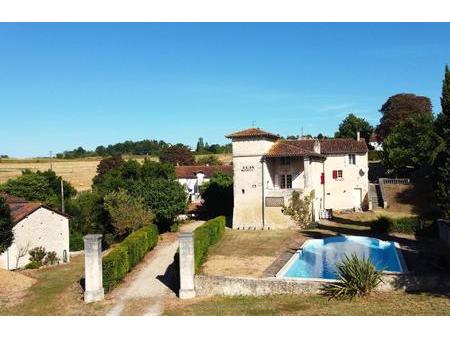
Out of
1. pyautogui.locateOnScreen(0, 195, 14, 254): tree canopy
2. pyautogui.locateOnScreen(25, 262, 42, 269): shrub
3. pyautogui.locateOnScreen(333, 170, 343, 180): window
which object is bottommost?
pyautogui.locateOnScreen(25, 262, 42, 269): shrub

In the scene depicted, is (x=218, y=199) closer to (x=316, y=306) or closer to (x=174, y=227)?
(x=174, y=227)

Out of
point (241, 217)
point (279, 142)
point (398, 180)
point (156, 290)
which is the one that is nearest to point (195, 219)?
point (241, 217)

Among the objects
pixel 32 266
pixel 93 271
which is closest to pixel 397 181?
pixel 32 266

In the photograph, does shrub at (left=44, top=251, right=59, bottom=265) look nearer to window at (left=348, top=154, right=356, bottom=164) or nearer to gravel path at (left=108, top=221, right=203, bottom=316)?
gravel path at (left=108, top=221, right=203, bottom=316)

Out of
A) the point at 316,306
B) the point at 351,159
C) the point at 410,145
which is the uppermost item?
the point at 410,145

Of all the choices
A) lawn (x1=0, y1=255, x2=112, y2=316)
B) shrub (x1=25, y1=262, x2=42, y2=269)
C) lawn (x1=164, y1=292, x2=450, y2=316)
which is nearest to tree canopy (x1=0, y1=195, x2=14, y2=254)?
shrub (x1=25, y1=262, x2=42, y2=269)

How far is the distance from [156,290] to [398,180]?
1337 inches

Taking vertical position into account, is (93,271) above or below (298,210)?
below

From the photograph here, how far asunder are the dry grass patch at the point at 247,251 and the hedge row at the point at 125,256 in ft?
14.0

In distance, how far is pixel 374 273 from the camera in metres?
→ 19.9

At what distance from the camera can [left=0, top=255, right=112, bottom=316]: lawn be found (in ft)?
67.6

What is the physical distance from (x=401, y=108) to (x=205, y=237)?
51624 millimetres

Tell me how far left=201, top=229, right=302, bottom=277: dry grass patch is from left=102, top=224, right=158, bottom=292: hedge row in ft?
14.0

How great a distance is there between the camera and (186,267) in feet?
72.8
